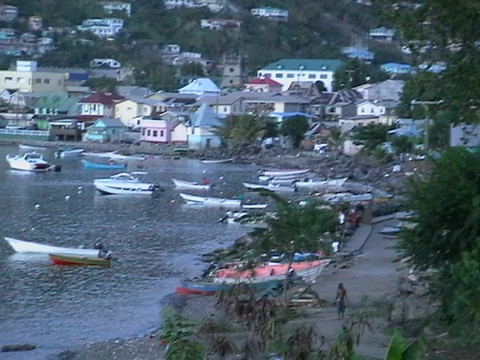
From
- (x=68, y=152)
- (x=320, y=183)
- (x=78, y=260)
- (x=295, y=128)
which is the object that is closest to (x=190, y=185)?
(x=320, y=183)

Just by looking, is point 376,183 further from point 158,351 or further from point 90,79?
point 90,79

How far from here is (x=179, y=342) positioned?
5.57m

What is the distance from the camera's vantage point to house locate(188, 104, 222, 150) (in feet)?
103

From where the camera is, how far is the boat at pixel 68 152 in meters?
29.9

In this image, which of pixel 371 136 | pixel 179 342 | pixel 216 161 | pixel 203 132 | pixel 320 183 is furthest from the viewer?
pixel 203 132

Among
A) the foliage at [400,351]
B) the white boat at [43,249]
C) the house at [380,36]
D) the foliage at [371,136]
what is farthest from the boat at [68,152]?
the house at [380,36]

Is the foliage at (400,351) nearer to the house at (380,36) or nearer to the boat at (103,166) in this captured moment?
the boat at (103,166)

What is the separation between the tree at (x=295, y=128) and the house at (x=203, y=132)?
6.99ft

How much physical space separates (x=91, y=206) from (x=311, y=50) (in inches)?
1516

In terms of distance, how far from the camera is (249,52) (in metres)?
52.6

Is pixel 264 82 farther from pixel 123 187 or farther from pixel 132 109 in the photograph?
pixel 123 187

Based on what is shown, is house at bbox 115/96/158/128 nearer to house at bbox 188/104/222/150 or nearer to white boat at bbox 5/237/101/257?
house at bbox 188/104/222/150

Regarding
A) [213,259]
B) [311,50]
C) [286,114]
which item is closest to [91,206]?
[213,259]

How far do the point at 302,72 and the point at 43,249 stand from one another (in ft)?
101
